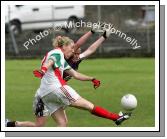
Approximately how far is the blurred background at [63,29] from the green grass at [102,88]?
72.5 inches

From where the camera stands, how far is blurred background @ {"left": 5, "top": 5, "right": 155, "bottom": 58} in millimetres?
35312

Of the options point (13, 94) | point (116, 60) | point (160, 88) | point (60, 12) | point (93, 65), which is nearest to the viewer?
point (160, 88)

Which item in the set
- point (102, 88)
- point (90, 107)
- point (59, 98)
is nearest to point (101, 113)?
point (90, 107)

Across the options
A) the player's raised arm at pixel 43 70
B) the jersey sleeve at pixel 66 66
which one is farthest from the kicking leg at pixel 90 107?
the player's raised arm at pixel 43 70

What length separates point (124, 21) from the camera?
38.9 metres

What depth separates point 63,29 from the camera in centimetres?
3669

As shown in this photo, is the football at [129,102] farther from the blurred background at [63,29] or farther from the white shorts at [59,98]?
the blurred background at [63,29]

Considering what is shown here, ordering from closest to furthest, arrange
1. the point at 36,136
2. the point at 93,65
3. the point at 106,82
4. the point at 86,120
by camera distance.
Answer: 1. the point at 36,136
2. the point at 86,120
3. the point at 106,82
4. the point at 93,65

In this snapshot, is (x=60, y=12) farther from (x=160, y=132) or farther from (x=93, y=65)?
(x=160, y=132)

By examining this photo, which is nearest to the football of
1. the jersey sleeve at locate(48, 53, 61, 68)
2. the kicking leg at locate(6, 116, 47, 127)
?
the kicking leg at locate(6, 116, 47, 127)

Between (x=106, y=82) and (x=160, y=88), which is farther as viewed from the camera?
(x=106, y=82)

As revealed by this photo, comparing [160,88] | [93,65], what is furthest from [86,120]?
[93,65]

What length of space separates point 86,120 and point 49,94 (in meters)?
2.95

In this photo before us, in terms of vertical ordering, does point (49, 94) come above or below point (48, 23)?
below
